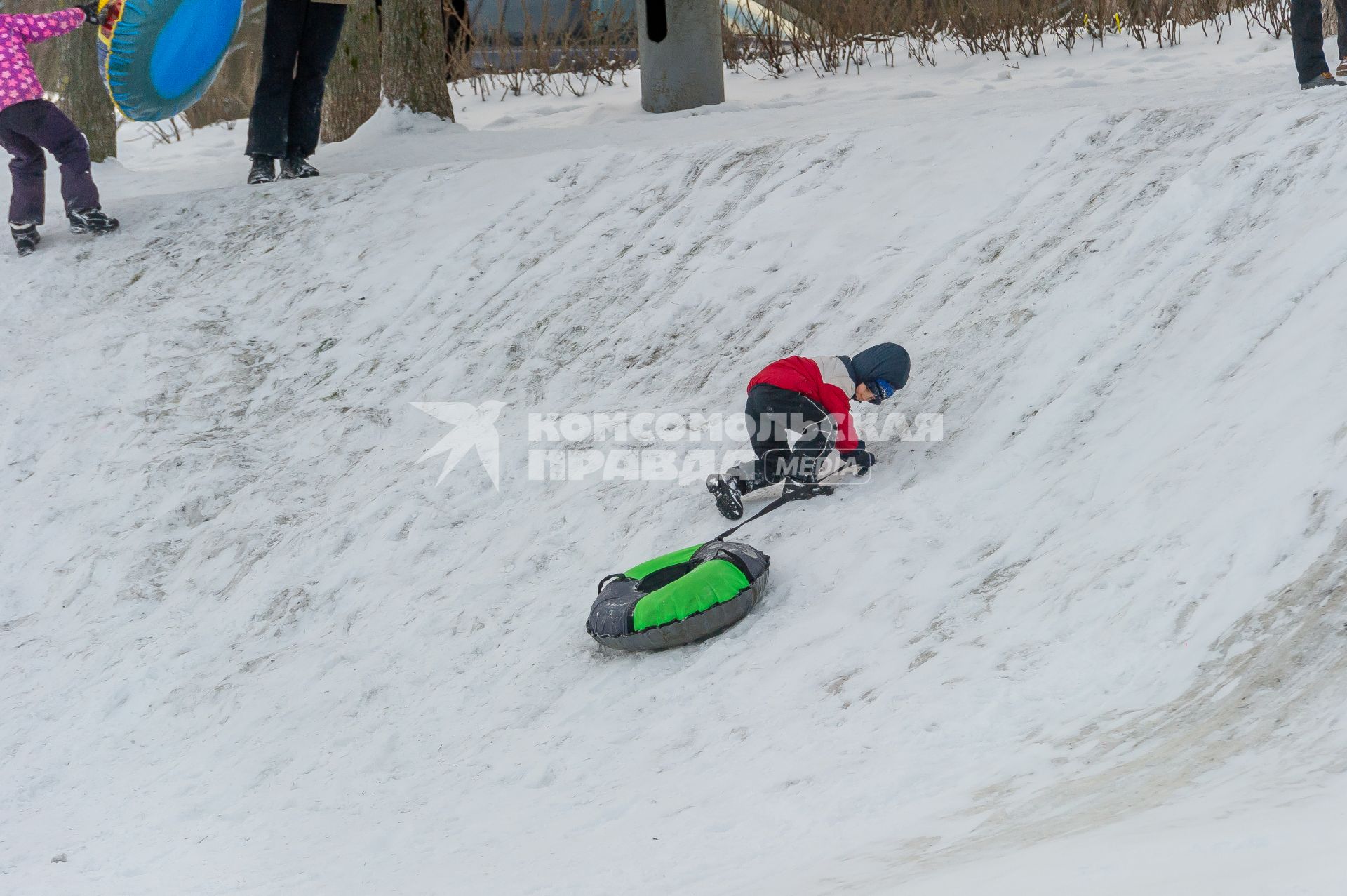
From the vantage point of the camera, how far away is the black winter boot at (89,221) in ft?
24.7

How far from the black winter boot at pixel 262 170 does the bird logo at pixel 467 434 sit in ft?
9.22

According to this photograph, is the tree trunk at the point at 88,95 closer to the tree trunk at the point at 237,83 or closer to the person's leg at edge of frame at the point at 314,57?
the person's leg at edge of frame at the point at 314,57

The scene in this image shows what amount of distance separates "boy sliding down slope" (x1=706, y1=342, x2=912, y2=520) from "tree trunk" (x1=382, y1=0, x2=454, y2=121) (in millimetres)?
5262

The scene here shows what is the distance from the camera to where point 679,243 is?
21.6 feet

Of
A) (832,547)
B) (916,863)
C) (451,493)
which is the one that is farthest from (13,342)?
(916,863)

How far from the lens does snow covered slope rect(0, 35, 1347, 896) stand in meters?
3.04

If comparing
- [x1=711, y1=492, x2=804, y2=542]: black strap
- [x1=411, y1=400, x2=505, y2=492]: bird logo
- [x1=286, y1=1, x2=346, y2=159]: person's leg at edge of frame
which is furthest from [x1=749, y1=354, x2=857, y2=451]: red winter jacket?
[x1=286, y1=1, x2=346, y2=159]: person's leg at edge of frame

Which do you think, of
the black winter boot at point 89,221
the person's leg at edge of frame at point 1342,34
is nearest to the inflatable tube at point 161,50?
the black winter boot at point 89,221

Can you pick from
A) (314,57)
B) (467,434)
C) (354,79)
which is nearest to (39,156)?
(314,57)

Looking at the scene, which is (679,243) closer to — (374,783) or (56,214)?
(374,783)

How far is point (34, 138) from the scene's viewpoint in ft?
23.5

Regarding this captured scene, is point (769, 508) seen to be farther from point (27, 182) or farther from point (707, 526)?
point (27, 182)

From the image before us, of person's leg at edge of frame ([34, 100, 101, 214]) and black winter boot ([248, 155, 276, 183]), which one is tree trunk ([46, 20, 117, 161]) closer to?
person's leg at edge of frame ([34, 100, 101, 214])

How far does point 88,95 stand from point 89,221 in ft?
6.77
